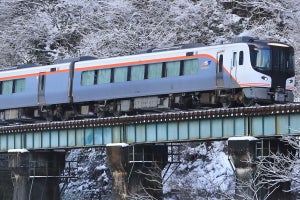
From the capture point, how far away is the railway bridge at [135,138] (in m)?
32.6

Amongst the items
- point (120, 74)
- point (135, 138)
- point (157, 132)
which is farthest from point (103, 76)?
point (157, 132)

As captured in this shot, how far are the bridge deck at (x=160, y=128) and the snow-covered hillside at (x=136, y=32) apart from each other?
141 inches

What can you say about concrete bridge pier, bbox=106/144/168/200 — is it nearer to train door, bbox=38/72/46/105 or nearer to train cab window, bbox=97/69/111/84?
train cab window, bbox=97/69/111/84

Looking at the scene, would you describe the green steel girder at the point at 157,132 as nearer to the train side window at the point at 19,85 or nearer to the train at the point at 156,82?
the train at the point at 156,82

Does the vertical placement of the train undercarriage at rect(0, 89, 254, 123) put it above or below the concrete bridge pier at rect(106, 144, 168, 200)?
above

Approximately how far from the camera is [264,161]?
33531 millimetres

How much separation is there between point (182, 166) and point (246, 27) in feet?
46.5

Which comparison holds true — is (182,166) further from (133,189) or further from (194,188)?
(133,189)

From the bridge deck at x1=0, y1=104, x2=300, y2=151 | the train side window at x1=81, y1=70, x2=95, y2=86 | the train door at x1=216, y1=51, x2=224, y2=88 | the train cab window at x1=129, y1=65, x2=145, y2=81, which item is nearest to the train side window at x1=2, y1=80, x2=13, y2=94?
the bridge deck at x1=0, y1=104, x2=300, y2=151

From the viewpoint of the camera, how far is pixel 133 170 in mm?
38344

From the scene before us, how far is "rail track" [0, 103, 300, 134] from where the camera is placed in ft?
105

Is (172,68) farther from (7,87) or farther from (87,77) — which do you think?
(7,87)

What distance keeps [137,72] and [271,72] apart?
7.54 m

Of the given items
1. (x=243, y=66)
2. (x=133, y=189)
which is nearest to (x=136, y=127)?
(x=133, y=189)
